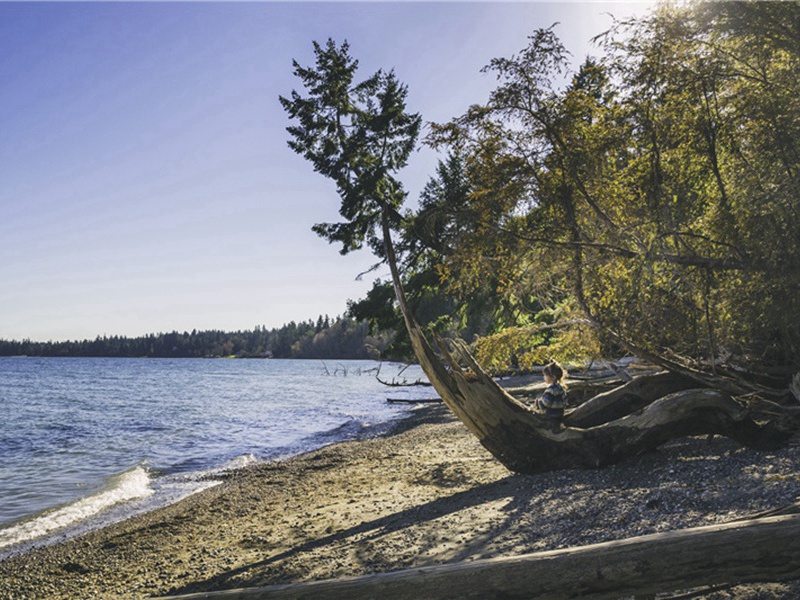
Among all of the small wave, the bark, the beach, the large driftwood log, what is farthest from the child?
the small wave

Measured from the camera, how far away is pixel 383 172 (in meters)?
23.2

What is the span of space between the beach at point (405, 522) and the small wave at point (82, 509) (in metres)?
1.48

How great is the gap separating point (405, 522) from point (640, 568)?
448 centimetres

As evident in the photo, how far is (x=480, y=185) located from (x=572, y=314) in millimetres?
3850

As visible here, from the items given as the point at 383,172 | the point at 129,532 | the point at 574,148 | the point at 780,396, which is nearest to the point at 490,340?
the point at 574,148

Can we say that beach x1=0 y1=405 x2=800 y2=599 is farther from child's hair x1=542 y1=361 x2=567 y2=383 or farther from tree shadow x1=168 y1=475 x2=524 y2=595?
child's hair x1=542 y1=361 x2=567 y2=383

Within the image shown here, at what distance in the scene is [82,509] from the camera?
11.9 meters

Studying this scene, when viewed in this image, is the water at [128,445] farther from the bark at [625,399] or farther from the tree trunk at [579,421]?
the bark at [625,399]

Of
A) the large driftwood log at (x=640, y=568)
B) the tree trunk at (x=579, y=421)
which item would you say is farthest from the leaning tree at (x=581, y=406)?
the large driftwood log at (x=640, y=568)

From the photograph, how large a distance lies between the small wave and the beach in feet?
4.84

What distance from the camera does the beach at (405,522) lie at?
5898 millimetres

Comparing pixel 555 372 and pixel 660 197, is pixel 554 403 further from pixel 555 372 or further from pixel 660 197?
pixel 660 197

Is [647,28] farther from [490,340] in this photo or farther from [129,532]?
[129,532]

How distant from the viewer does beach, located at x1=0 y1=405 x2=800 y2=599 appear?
5898 millimetres
